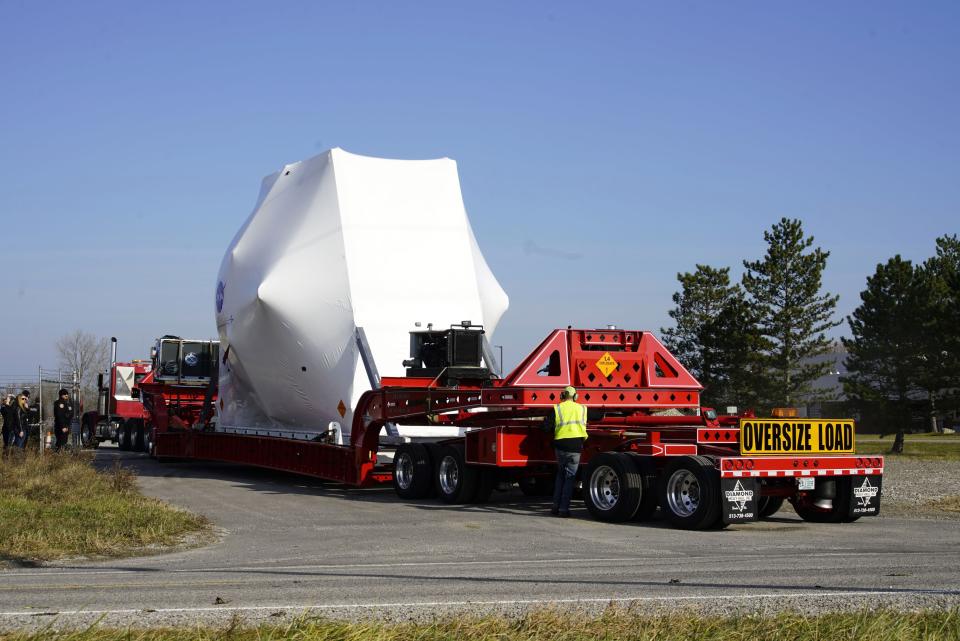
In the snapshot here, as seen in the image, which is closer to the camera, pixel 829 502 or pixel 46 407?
pixel 829 502

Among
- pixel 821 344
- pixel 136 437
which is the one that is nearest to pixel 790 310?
pixel 821 344

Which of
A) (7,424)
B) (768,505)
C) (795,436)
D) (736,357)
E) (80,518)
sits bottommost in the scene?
(80,518)

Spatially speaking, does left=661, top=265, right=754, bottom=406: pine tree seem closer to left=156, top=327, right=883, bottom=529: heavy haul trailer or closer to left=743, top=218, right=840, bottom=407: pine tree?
left=743, top=218, right=840, bottom=407: pine tree

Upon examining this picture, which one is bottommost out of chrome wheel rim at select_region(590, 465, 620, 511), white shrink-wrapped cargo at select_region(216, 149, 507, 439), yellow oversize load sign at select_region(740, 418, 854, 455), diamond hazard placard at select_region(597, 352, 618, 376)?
chrome wheel rim at select_region(590, 465, 620, 511)

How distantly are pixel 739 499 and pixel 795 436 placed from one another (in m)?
1.26

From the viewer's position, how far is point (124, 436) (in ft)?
120

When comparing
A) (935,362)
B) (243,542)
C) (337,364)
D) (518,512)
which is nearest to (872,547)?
(518,512)

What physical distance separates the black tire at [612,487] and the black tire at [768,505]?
190cm

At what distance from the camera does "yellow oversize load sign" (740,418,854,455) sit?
13.8 m

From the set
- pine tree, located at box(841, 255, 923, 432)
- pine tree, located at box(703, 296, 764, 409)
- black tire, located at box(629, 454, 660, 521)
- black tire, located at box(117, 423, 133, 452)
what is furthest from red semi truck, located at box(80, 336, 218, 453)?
pine tree, located at box(841, 255, 923, 432)

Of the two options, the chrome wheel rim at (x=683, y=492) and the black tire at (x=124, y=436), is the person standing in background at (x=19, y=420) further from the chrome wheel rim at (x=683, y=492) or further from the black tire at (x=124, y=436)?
the chrome wheel rim at (x=683, y=492)

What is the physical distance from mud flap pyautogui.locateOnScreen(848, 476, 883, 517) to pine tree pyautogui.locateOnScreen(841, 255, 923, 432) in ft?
119

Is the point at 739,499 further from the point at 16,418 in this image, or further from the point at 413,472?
the point at 16,418

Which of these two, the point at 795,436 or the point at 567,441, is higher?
the point at 795,436
